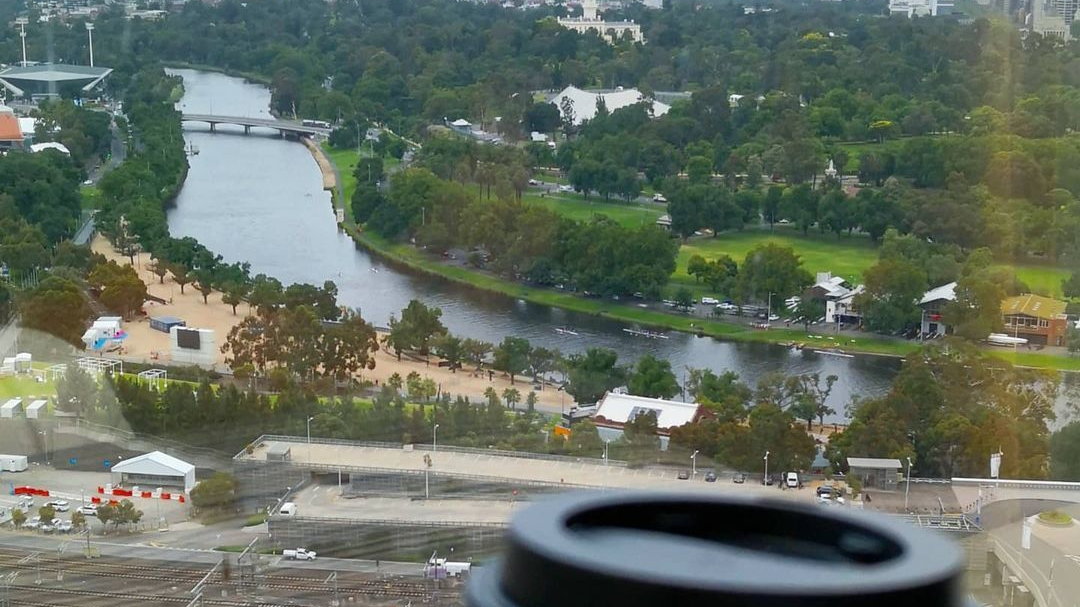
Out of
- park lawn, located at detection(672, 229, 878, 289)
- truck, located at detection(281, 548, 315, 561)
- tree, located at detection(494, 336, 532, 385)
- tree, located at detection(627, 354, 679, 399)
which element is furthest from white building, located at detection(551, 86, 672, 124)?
truck, located at detection(281, 548, 315, 561)

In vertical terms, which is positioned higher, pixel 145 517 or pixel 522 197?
pixel 522 197

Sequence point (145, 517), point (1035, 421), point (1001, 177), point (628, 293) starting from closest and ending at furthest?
point (145, 517) → point (1035, 421) → point (628, 293) → point (1001, 177)

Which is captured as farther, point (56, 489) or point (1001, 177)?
point (1001, 177)

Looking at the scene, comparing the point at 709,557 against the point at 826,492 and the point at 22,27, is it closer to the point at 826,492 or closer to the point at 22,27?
the point at 826,492

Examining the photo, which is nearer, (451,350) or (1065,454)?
(1065,454)

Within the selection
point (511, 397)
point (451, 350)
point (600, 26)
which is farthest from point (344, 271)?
point (600, 26)

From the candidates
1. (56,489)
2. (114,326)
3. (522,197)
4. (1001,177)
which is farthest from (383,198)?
(56,489)

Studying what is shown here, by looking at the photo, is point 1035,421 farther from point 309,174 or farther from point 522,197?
point 309,174

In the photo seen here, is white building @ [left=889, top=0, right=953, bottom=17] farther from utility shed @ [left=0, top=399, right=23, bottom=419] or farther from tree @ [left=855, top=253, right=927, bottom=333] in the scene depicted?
utility shed @ [left=0, top=399, right=23, bottom=419]
